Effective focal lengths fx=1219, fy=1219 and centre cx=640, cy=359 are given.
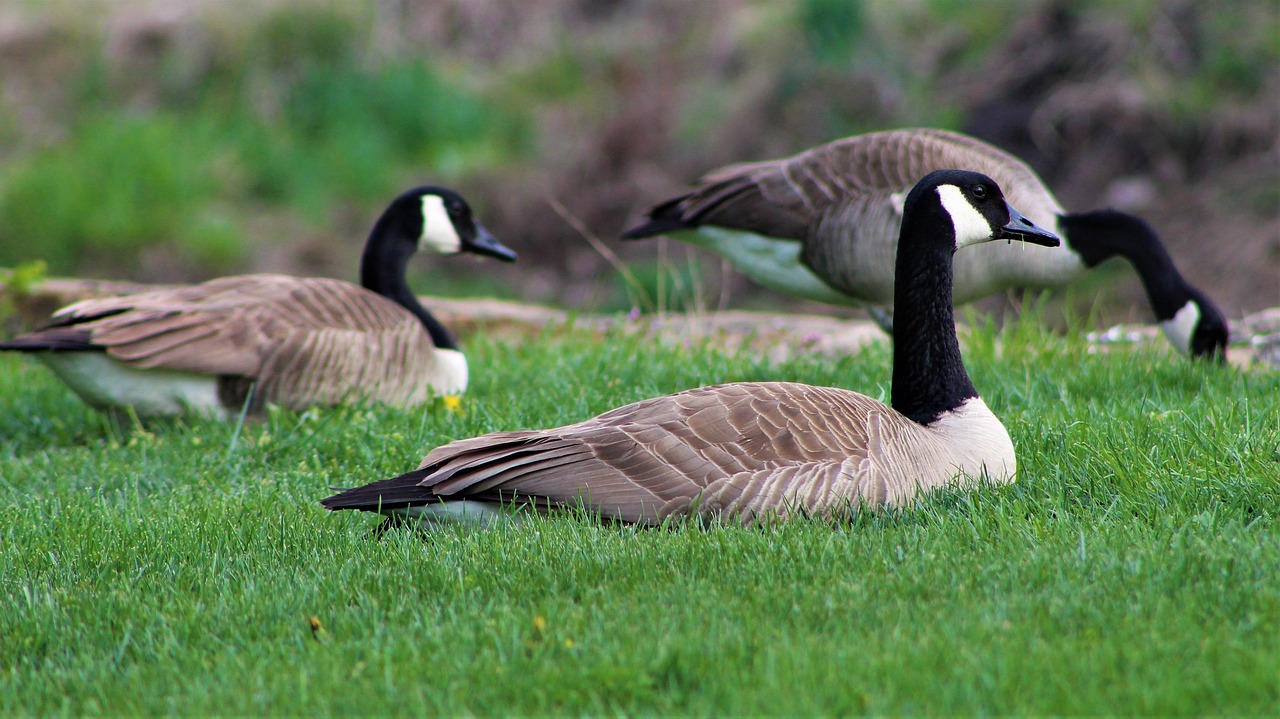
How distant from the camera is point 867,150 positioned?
7.40 m

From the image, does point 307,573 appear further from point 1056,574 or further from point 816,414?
point 1056,574

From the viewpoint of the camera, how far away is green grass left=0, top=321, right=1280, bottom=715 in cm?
285

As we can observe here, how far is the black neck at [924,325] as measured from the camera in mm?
4750

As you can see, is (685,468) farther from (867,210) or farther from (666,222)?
(666,222)

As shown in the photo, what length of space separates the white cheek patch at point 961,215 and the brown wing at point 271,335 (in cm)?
316

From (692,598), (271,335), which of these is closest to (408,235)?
(271,335)

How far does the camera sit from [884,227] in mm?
7168

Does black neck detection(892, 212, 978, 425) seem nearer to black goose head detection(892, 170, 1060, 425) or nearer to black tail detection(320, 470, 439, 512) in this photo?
black goose head detection(892, 170, 1060, 425)

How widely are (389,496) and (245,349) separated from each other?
261cm

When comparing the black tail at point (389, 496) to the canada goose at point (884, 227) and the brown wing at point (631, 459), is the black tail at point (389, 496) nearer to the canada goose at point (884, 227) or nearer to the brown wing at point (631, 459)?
the brown wing at point (631, 459)

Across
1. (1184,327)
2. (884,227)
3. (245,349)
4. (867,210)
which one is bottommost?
(1184,327)

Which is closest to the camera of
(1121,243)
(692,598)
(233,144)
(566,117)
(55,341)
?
(692,598)

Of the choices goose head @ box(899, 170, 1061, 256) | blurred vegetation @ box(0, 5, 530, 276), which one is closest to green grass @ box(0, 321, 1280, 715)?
goose head @ box(899, 170, 1061, 256)

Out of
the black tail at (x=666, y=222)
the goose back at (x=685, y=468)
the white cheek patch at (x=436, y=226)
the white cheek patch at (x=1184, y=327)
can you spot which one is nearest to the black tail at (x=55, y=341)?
the white cheek patch at (x=436, y=226)
